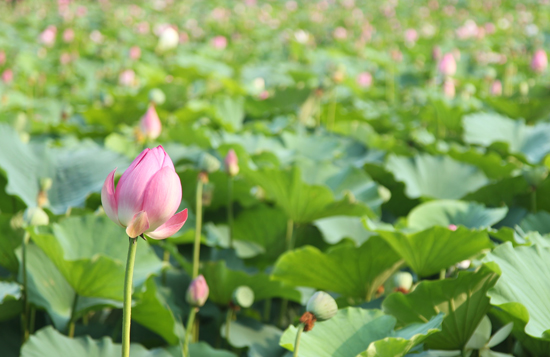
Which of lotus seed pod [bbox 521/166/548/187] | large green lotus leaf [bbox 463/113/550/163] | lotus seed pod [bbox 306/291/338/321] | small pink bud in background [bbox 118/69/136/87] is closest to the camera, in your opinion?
lotus seed pod [bbox 306/291/338/321]

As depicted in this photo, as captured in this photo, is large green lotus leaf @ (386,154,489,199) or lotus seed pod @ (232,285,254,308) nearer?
lotus seed pod @ (232,285,254,308)

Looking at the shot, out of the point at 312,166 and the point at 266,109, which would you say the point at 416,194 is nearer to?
the point at 312,166

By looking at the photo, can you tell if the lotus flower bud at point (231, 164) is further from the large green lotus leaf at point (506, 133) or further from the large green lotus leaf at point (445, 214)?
the large green lotus leaf at point (506, 133)

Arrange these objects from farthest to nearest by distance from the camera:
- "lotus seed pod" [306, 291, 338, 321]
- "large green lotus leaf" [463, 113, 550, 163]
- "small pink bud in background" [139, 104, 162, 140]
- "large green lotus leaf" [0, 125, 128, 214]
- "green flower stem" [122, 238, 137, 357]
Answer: "large green lotus leaf" [463, 113, 550, 163] → "small pink bud in background" [139, 104, 162, 140] → "large green lotus leaf" [0, 125, 128, 214] → "lotus seed pod" [306, 291, 338, 321] → "green flower stem" [122, 238, 137, 357]

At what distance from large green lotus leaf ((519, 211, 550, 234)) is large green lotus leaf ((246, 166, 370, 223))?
318mm

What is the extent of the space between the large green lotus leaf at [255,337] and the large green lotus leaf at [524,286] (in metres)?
0.44

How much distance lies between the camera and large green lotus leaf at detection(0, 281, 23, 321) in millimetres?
871

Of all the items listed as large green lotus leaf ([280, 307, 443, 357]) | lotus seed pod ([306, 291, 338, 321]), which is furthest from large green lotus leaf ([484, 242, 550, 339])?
lotus seed pod ([306, 291, 338, 321])

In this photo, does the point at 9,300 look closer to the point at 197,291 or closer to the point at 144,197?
the point at 197,291

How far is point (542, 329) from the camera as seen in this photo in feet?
2.43

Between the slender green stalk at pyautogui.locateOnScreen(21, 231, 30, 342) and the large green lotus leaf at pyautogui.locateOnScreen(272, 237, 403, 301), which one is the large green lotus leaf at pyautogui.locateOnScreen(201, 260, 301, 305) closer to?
the large green lotus leaf at pyautogui.locateOnScreen(272, 237, 403, 301)

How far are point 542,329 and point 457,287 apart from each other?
5.1 inches

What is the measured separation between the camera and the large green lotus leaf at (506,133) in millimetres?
1749

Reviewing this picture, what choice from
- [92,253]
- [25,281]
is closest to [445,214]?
[92,253]
